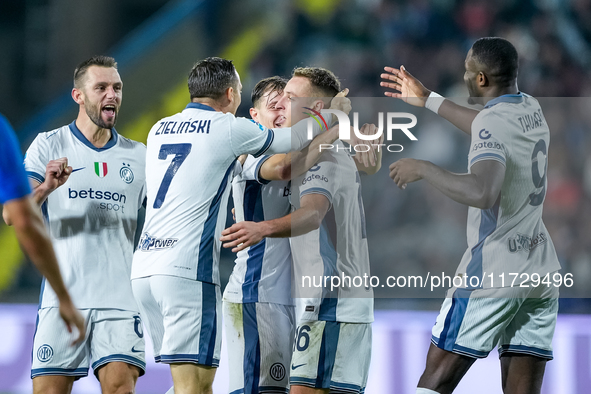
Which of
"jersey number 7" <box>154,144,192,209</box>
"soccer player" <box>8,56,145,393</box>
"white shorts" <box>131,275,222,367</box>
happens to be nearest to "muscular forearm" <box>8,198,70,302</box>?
"white shorts" <box>131,275,222,367</box>

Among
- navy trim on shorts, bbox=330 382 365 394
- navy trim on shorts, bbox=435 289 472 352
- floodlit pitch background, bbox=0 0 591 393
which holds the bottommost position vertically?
navy trim on shorts, bbox=330 382 365 394

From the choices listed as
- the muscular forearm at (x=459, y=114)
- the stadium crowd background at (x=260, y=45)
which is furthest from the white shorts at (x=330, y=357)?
the stadium crowd background at (x=260, y=45)

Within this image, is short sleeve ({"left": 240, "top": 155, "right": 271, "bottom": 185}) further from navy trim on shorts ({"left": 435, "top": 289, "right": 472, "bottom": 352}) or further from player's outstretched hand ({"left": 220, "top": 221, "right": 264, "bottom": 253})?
navy trim on shorts ({"left": 435, "top": 289, "right": 472, "bottom": 352})

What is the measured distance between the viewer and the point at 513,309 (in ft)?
12.1

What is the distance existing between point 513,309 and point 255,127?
5.34 ft

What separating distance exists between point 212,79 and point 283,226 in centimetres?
94

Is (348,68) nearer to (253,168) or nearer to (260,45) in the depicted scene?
(260,45)

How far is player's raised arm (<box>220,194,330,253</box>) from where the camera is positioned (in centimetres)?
347

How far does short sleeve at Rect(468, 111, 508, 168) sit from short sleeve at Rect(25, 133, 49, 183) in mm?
2446

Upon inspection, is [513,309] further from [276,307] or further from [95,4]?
[95,4]

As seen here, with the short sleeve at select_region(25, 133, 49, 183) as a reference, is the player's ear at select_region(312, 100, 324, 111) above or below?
above

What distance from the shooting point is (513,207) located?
→ 371 cm

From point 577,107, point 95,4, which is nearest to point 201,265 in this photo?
point 577,107

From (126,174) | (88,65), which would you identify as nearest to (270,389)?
(126,174)
